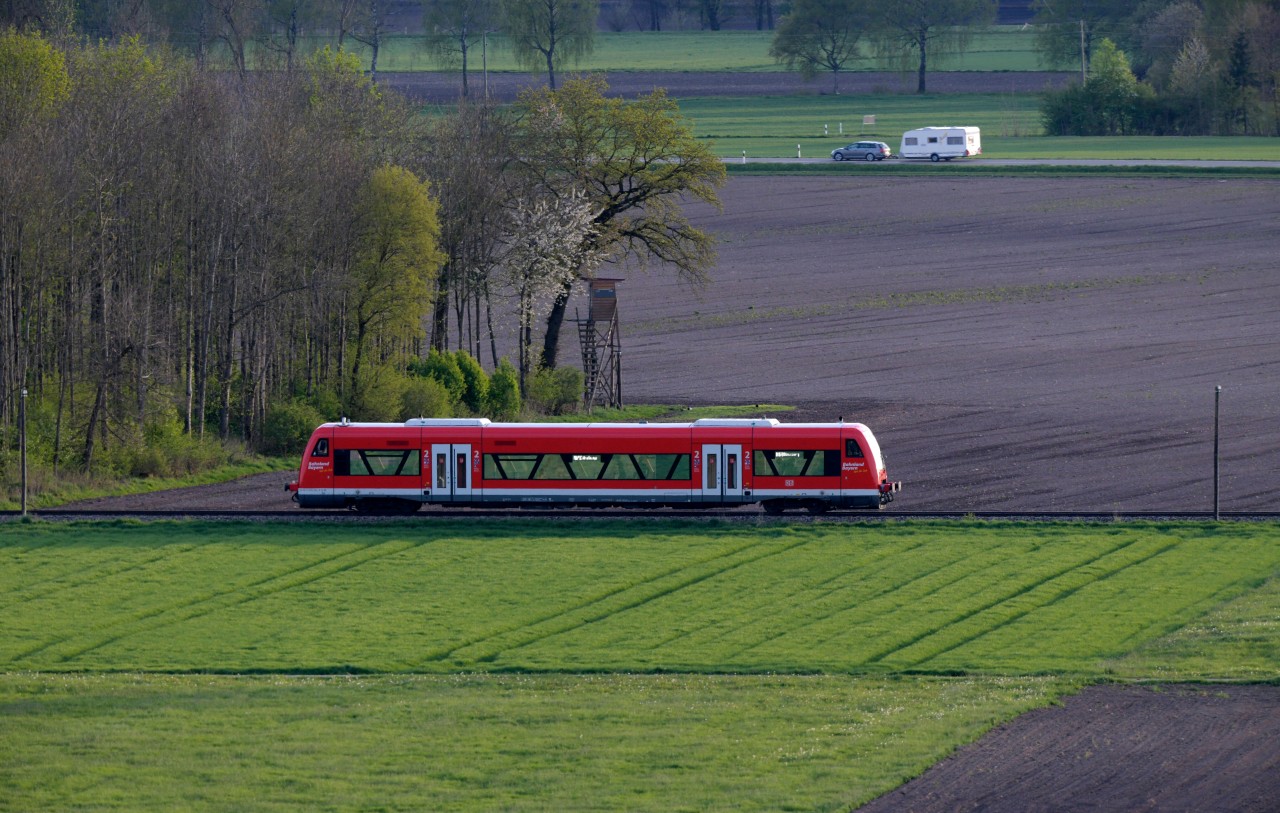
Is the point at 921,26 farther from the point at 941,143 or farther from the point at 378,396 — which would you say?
the point at 378,396

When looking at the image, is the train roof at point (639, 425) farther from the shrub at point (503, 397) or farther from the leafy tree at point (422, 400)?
the shrub at point (503, 397)

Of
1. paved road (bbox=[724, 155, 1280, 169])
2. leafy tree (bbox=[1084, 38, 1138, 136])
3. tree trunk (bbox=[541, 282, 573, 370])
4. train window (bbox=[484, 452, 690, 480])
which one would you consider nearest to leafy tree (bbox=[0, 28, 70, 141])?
train window (bbox=[484, 452, 690, 480])

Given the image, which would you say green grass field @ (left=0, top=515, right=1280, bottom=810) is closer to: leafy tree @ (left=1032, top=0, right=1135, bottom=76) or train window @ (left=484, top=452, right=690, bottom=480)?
train window @ (left=484, top=452, right=690, bottom=480)

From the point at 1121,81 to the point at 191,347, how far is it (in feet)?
305

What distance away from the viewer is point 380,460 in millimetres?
46031

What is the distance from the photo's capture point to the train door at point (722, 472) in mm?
45375

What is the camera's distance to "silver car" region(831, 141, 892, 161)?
382ft

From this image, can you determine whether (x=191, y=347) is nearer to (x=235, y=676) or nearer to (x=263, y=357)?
(x=263, y=357)

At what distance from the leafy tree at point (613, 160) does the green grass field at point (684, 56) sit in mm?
93733

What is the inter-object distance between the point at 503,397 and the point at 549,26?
91476mm

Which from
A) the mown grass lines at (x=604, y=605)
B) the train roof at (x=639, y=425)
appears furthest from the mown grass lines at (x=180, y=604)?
the mown grass lines at (x=604, y=605)

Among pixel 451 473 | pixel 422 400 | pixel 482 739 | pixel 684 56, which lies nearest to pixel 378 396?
pixel 422 400

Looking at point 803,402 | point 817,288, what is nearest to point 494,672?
point 803,402

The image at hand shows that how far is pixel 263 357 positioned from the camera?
2323 inches
